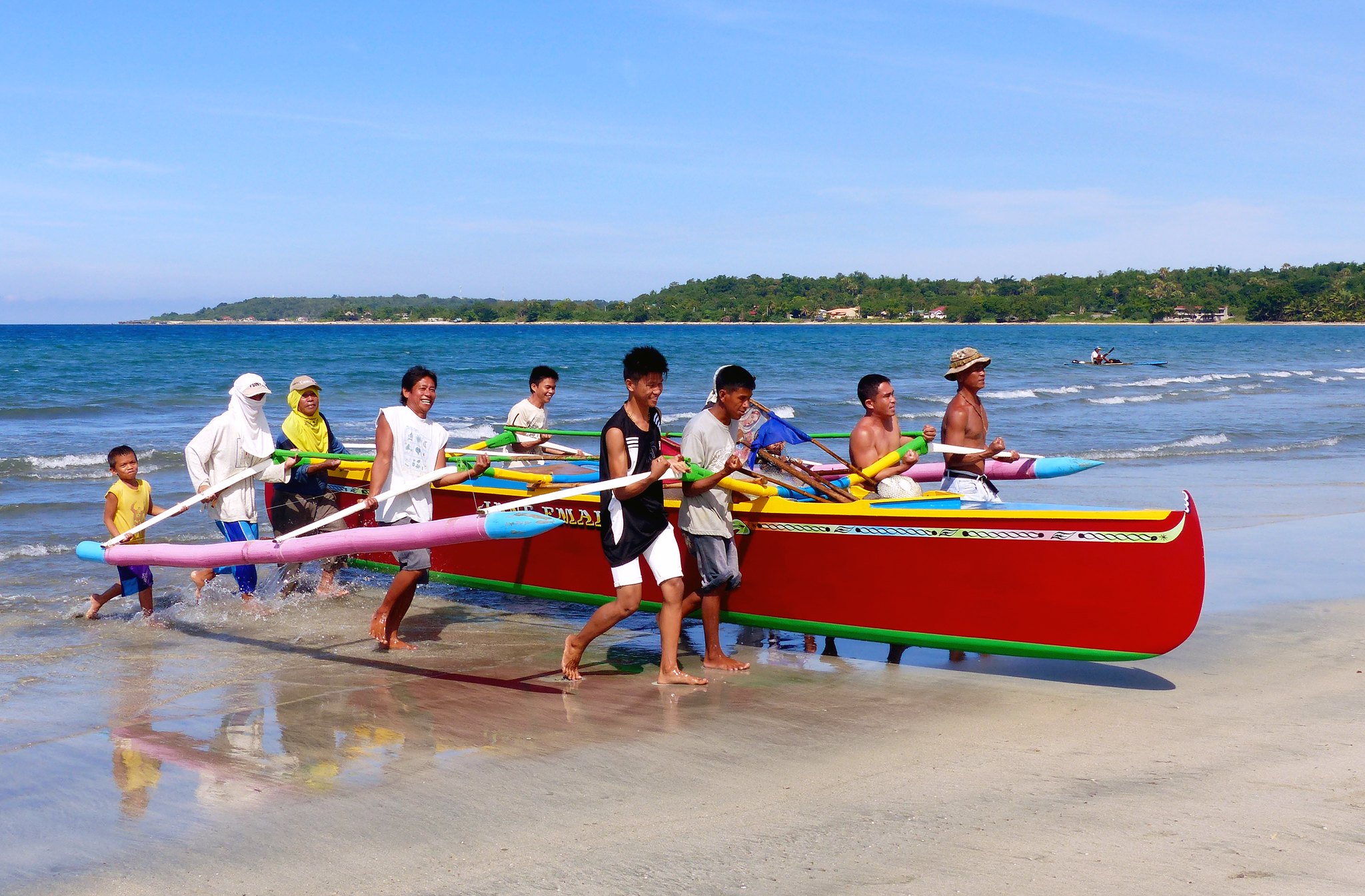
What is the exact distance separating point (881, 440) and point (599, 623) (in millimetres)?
2057

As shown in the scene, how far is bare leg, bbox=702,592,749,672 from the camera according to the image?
6664 mm

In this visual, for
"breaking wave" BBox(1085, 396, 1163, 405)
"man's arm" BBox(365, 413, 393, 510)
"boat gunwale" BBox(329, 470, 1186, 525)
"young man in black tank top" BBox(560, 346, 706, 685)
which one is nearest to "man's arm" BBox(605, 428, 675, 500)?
"young man in black tank top" BBox(560, 346, 706, 685)

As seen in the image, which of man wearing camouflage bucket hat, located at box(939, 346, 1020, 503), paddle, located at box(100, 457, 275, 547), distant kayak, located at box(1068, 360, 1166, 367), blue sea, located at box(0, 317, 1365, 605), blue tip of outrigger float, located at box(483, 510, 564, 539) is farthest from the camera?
distant kayak, located at box(1068, 360, 1166, 367)

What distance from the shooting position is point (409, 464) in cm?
695

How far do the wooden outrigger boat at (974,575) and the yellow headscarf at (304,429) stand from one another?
241cm

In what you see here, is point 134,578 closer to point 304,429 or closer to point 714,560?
point 304,429

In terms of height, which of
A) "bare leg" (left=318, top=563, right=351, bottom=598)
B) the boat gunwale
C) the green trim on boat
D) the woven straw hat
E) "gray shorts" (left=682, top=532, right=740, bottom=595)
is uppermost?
the woven straw hat

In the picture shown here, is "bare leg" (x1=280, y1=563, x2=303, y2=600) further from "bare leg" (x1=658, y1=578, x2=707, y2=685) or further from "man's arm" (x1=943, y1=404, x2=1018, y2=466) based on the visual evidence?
"man's arm" (x1=943, y1=404, x2=1018, y2=466)

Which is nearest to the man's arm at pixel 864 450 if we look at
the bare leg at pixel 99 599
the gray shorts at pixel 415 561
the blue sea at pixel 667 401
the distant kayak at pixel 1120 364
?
the gray shorts at pixel 415 561

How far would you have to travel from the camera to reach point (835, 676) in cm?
667

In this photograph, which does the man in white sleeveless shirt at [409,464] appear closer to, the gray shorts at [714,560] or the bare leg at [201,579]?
the gray shorts at [714,560]

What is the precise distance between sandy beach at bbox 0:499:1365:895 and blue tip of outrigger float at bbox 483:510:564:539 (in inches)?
34.3

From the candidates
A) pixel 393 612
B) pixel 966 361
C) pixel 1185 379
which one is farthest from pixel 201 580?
pixel 1185 379

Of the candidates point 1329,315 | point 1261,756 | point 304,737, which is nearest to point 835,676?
point 1261,756
